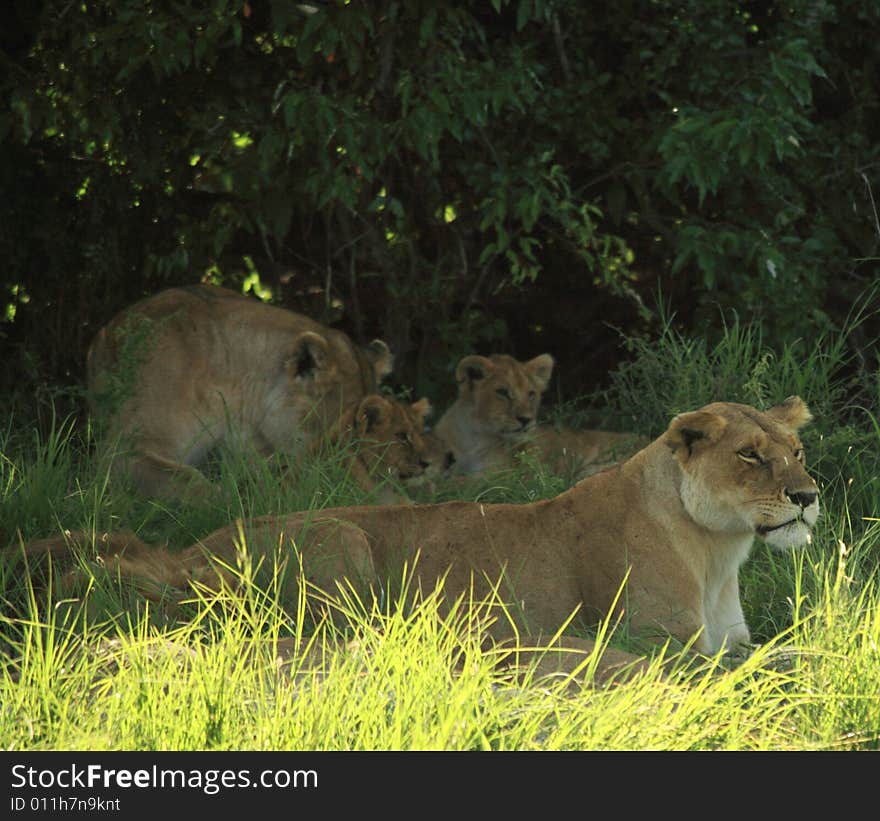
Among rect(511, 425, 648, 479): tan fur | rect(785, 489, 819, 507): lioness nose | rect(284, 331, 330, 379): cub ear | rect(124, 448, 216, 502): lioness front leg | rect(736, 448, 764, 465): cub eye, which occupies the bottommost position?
rect(124, 448, 216, 502): lioness front leg

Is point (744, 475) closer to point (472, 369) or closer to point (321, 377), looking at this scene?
point (321, 377)

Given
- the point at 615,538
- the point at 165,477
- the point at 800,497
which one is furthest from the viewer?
the point at 165,477

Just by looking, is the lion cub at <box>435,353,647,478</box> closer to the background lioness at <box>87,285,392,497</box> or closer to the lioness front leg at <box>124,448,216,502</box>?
the background lioness at <box>87,285,392,497</box>

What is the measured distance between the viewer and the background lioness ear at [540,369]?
824cm

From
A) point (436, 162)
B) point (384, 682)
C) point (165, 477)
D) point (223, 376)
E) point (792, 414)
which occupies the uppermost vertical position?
point (436, 162)

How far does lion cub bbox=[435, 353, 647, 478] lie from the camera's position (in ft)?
26.3

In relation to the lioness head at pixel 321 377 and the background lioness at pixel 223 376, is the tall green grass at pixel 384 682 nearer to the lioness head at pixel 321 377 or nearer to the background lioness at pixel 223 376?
the background lioness at pixel 223 376

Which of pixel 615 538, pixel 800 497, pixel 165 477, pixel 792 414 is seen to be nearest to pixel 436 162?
pixel 165 477

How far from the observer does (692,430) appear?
16.6ft

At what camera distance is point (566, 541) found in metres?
5.23

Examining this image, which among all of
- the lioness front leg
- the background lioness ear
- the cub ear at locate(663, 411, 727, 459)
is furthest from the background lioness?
the cub ear at locate(663, 411, 727, 459)

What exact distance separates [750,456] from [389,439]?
2.08m

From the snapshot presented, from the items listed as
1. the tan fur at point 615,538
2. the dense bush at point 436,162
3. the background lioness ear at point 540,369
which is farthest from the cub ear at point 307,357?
the tan fur at point 615,538
